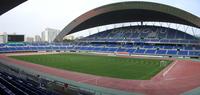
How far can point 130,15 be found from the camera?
6969 cm

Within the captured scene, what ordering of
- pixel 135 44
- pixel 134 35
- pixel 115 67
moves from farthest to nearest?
pixel 134 35, pixel 135 44, pixel 115 67

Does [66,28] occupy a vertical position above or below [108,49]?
above

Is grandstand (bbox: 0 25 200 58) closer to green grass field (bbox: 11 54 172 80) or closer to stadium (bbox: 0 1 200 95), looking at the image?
stadium (bbox: 0 1 200 95)

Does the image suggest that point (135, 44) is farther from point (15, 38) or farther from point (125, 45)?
point (15, 38)

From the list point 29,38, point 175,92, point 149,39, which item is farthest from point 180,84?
point 29,38

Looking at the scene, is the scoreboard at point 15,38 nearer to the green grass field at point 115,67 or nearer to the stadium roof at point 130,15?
the stadium roof at point 130,15

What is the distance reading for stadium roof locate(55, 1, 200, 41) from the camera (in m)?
59.1

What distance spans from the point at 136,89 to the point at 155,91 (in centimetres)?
179

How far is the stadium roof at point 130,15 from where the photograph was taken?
5909 centimetres

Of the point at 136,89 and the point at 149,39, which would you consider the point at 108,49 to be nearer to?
the point at 149,39

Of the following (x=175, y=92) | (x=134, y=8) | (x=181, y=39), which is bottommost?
(x=175, y=92)

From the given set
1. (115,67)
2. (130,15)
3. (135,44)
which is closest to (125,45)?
(135,44)

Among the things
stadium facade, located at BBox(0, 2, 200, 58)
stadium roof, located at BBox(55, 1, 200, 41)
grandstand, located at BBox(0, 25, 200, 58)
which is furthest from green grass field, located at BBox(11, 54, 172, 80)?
stadium roof, located at BBox(55, 1, 200, 41)

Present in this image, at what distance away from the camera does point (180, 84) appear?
77.2ft
